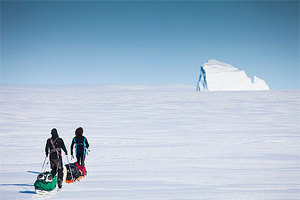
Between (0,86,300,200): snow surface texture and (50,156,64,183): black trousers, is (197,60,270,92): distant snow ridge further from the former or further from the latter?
(50,156,64,183): black trousers

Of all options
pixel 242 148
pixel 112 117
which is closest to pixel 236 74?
pixel 112 117

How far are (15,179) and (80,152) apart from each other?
5.89ft

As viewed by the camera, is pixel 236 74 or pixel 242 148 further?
pixel 236 74

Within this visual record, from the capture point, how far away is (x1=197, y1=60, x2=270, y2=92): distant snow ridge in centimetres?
9194

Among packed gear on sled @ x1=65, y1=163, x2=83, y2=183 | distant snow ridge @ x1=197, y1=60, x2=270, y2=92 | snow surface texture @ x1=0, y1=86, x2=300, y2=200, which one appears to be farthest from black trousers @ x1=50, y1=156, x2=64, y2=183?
distant snow ridge @ x1=197, y1=60, x2=270, y2=92

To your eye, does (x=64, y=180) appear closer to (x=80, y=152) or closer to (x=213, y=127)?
(x=80, y=152)

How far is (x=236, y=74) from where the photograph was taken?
96438 mm

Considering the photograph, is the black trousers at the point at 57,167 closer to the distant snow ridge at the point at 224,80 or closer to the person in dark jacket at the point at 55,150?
the person in dark jacket at the point at 55,150

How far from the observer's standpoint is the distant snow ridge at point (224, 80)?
302ft

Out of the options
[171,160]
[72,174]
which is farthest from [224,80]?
[72,174]

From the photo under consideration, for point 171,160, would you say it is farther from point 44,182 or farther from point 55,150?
point 44,182

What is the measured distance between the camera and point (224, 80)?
310 feet

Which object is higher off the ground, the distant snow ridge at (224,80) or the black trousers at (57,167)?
the distant snow ridge at (224,80)

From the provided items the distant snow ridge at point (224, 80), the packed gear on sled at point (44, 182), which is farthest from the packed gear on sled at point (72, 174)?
the distant snow ridge at point (224, 80)
